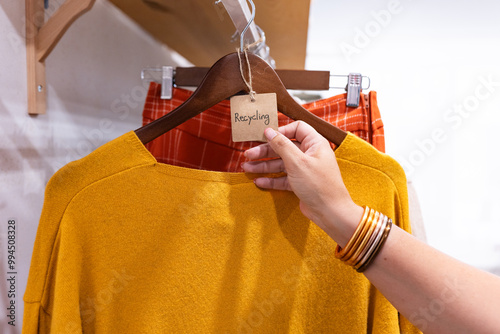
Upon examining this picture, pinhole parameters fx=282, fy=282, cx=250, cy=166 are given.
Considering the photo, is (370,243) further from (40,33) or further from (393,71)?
(393,71)

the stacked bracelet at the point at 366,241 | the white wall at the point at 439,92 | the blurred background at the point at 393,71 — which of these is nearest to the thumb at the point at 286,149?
the stacked bracelet at the point at 366,241

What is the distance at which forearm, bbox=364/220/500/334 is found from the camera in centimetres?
34

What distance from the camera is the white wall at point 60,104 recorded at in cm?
53

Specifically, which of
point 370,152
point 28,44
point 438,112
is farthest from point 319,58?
point 28,44

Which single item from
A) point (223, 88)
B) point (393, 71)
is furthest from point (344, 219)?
point (393, 71)

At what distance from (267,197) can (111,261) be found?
276 mm

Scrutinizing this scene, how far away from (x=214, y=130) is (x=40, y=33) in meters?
0.38

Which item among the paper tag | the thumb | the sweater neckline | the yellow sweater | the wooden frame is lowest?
the yellow sweater

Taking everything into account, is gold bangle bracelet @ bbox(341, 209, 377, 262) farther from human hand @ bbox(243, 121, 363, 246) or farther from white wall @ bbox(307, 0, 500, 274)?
white wall @ bbox(307, 0, 500, 274)

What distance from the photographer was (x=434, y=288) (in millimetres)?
351

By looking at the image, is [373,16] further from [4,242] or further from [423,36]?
[4,242]

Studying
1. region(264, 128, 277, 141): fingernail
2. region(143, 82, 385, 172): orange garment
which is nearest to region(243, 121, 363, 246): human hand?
region(264, 128, 277, 141): fingernail

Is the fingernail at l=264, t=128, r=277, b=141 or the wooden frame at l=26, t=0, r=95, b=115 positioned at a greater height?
the wooden frame at l=26, t=0, r=95, b=115

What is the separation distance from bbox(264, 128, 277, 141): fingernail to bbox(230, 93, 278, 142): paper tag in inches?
0.7
